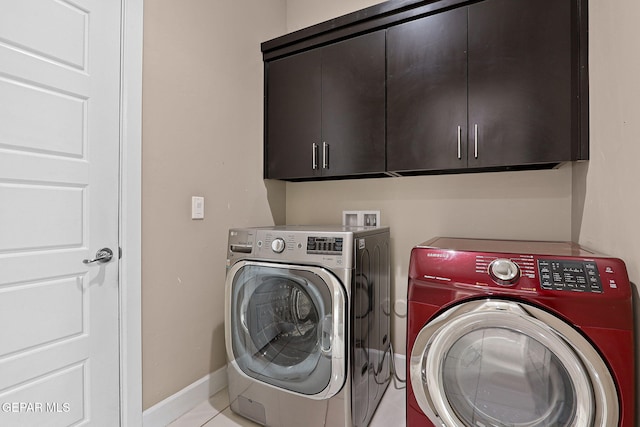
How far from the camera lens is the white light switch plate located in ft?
5.45

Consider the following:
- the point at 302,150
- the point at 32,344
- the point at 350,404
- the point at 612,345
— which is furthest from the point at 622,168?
the point at 32,344

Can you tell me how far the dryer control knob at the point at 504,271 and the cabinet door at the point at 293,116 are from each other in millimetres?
1150

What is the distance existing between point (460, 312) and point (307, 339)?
675 millimetres

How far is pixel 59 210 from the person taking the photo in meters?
1.21

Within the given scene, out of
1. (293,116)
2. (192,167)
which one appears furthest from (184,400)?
(293,116)

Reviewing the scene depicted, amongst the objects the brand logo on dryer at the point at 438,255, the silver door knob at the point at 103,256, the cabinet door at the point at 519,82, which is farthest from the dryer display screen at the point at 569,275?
the silver door knob at the point at 103,256

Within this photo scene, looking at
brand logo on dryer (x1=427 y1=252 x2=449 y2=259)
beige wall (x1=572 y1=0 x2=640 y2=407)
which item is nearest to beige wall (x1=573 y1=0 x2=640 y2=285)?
beige wall (x1=572 y1=0 x2=640 y2=407)

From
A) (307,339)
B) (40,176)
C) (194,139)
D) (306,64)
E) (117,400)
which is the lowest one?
(117,400)

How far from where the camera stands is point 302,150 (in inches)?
78.2

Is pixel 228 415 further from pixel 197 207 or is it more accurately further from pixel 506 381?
pixel 506 381

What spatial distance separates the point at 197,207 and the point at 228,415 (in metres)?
1.08

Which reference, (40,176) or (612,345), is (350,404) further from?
(40,176)

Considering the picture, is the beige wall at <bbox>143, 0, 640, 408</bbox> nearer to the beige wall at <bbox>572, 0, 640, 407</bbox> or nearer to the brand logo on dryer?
the beige wall at <bbox>572, 0, 640, 407</bbox>

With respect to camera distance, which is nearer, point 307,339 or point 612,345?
point 612,345
